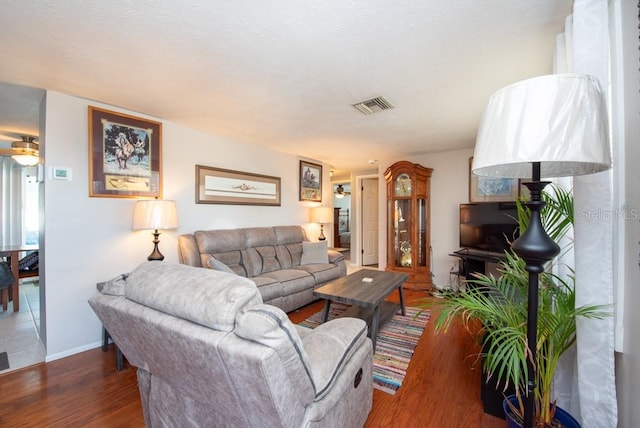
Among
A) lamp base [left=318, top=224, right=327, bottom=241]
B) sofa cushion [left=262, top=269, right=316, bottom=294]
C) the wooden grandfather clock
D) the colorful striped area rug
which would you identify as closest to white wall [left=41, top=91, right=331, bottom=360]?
sofa cushion [left=262, top=269, right=316, bottom=294]

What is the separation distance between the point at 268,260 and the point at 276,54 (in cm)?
248

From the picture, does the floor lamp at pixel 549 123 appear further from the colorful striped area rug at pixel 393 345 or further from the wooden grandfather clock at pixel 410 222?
the wooden grandfather clock at pixel 410 222

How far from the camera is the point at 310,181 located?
486 centimetres

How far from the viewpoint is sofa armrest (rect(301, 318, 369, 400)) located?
3.51 ft

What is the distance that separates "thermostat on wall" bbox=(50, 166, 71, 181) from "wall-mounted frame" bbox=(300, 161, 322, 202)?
9.94 ft

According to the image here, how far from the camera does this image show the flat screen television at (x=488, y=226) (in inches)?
131

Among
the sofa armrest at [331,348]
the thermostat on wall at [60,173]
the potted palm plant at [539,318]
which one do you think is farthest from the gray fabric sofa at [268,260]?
the potted palm plant at [539,318]

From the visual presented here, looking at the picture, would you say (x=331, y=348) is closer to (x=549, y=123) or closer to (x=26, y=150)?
(x=549, y=123)

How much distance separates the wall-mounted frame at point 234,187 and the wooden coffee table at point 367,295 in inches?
70.0

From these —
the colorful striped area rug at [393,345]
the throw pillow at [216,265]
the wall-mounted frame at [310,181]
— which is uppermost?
the wall-mounted frame at [310,181]

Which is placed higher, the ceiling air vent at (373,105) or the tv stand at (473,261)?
the ceiling air vent at (373,105)

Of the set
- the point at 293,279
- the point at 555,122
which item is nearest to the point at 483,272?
the point at 293,279

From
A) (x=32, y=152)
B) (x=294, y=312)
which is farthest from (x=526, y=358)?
(x=32, y=152)

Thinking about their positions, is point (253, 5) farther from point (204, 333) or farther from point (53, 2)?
point (204, 333)
